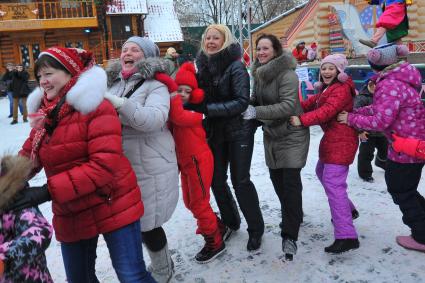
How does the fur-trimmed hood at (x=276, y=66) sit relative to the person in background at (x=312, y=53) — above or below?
below

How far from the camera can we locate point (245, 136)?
304cm

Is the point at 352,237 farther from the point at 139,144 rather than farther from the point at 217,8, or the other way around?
the point at 217,8

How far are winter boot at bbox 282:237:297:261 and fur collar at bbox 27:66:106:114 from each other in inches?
72.9

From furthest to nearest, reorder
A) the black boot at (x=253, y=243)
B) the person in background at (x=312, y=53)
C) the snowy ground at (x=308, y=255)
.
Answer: the person in background at (x=312, y=53), the black boot at (x=253, y=243), the snowy ground at (x=308, y=255)

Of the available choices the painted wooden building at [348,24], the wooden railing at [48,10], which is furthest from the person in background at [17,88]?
the wooden railing at [48,10]

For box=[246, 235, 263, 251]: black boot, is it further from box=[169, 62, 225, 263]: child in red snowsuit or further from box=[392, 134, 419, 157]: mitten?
box=[392, 134, 419, 157]: mitten

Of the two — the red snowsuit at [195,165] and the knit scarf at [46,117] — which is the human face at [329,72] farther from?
the knit scarf at [46,117]

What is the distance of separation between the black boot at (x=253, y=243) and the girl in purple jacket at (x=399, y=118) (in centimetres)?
109

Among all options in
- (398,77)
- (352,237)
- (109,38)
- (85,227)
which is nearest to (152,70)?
(85,227)

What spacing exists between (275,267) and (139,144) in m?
1.42

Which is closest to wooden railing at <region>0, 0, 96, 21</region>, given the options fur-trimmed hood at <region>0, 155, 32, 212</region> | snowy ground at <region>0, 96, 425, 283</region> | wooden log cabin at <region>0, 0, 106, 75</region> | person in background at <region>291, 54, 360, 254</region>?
wooden log cabin at <region>0, 0, 106, 75</region>

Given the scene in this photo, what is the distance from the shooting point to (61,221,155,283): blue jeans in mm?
1995

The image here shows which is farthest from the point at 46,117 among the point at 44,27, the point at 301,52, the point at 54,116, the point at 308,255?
the point at 44,27

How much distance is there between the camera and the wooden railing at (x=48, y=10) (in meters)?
21.4
